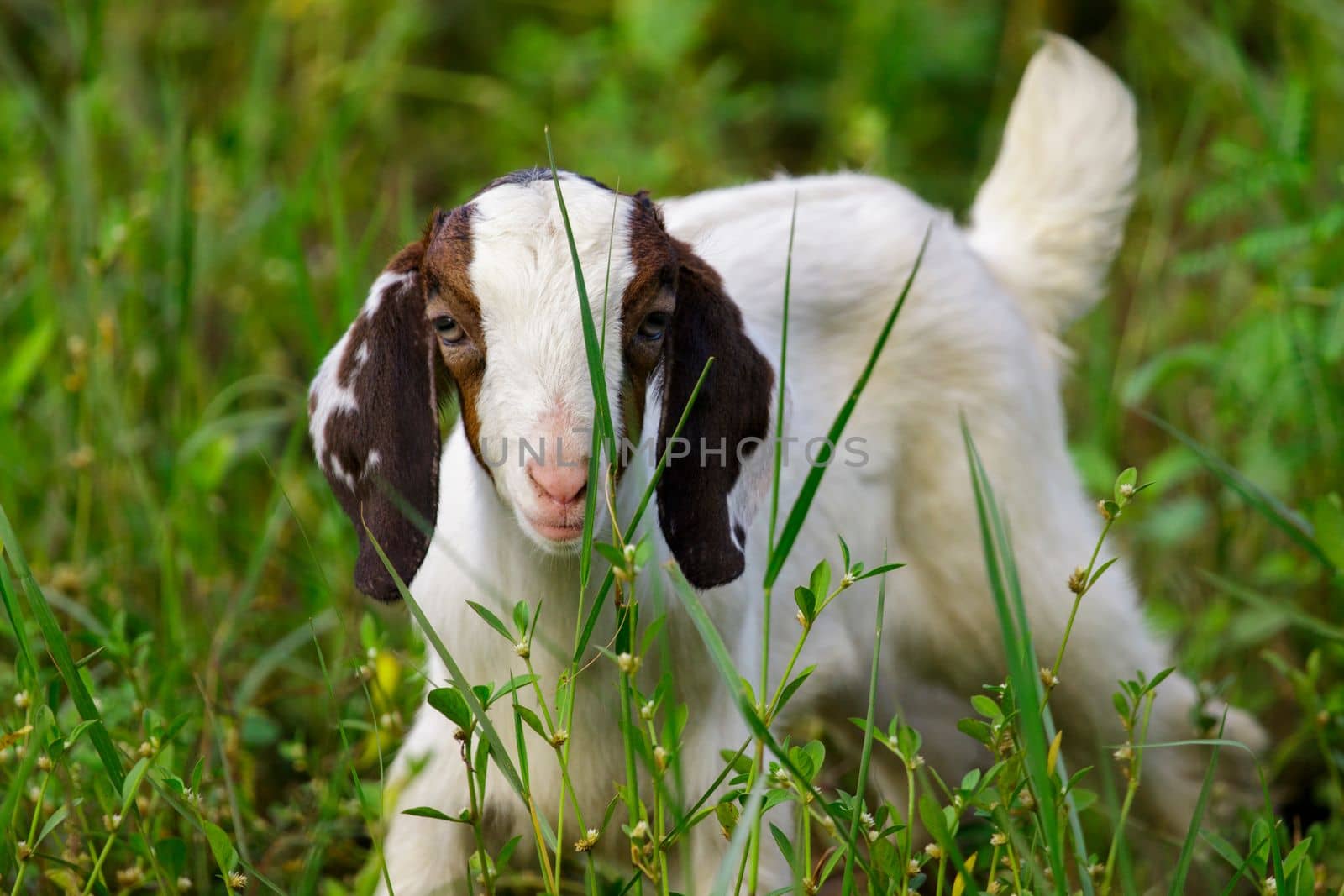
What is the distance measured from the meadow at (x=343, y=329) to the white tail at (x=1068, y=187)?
33 centimetres

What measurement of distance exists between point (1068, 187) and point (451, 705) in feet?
7.96

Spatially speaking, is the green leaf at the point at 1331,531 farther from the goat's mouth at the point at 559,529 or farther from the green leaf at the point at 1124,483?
the goat's mouth at the point at 559,529

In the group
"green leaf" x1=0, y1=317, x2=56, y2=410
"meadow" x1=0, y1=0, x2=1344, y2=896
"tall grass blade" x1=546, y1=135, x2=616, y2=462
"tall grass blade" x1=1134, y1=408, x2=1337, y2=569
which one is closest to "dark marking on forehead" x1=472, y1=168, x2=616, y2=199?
"tall grass blade" x1=546, y1=135, x2=616, y2=462

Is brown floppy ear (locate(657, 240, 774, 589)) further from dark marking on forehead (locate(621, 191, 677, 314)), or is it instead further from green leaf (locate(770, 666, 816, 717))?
green leaf (locate(770, 666, 816, 717))

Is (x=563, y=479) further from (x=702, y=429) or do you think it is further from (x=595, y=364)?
(x=702, y=429)

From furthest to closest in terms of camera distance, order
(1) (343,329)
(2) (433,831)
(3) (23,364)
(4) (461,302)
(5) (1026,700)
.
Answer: (3) (23,364)
(1) (343,329)
(2) (433,831)
(4) (461,302)
(5) (1026,700)

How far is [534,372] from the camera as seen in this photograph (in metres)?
2.25

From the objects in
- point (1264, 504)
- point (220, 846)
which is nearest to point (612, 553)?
point (220, 846)

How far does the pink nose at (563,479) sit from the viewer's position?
7.13ft

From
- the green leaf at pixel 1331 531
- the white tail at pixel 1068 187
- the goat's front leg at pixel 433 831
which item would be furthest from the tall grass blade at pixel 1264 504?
the goat's front leg at pixel 433 831

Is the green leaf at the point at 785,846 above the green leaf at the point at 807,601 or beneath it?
beneath

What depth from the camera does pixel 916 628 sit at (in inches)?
141

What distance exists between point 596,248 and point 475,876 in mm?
1306

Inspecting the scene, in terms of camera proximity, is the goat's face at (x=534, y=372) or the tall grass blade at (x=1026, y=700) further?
the goat's face at (x=534, y=372)
